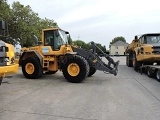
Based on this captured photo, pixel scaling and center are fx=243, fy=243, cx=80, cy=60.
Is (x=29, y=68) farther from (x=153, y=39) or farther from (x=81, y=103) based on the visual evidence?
(x=153, y=39)

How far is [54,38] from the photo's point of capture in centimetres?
1223

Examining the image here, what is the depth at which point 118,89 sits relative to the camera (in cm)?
911

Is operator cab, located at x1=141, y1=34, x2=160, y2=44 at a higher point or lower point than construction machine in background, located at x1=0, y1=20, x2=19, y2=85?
higher

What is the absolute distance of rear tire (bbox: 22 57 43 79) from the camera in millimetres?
11957

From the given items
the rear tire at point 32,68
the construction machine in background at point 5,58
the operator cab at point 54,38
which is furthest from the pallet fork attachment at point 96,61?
the construction machine in background at point 5,58

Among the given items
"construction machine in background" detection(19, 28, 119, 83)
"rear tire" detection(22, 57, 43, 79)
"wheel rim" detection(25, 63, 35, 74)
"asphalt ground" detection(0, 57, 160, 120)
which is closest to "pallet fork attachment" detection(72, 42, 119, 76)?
"construction machine in background" detection(19, 28, 119, 83)

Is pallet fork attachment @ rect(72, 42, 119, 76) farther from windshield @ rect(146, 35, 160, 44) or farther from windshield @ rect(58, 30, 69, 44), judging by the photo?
windshield @ rect(146, 35, 160, 44)

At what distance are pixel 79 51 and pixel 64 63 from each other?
3.36 feet

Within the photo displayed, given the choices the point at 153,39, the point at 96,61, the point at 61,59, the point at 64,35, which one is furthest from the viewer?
the point at 153,39

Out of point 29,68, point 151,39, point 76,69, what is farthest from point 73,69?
point 151,39

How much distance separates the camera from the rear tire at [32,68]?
1196cm

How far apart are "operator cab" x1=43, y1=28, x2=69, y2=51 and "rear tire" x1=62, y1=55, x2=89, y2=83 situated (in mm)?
1414

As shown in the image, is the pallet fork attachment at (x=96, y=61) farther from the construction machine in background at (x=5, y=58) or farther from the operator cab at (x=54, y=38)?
the construction machine in background at (x=5, y=58)

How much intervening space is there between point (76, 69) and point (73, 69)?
0.49 ft
